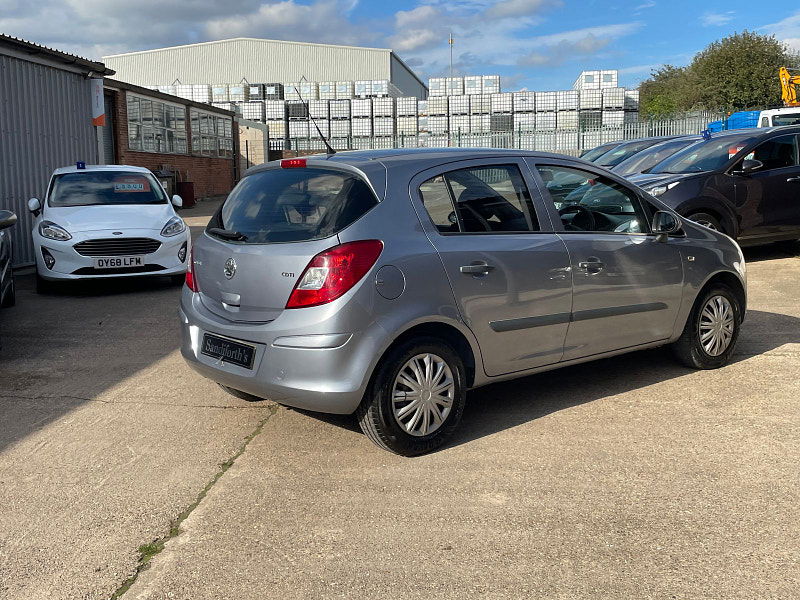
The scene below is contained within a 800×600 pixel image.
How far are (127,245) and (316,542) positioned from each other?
7203 millimetres

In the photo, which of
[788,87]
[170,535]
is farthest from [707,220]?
[788,87]

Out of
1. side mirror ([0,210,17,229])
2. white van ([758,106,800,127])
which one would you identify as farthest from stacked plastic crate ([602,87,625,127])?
side mirror ([0,210,17,229])

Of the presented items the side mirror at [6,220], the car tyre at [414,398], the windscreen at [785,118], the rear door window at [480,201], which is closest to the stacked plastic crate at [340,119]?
the windscreen at [785,118]

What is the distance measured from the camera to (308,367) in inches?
159

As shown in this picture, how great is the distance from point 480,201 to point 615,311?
122 cm

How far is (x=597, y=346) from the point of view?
5109mm

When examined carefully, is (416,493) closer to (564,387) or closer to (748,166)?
(564,387)

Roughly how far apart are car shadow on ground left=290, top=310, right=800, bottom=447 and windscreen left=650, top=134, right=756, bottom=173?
4.57m

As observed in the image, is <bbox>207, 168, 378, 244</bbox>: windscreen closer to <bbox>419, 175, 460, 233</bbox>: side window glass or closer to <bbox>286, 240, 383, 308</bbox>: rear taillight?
<bbox>286, 240, 383, 308</bbox>: rear taillight

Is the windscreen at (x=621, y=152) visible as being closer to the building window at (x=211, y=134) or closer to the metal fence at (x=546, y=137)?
the metal fence at (x=546, y=137)

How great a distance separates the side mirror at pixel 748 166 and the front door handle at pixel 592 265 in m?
6.70

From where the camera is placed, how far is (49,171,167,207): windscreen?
10.8m

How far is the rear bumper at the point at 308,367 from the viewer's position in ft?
13.1

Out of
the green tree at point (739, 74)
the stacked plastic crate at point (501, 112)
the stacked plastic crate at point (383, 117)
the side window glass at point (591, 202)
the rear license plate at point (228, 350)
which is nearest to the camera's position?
the rear license plate at point (228, 350)
